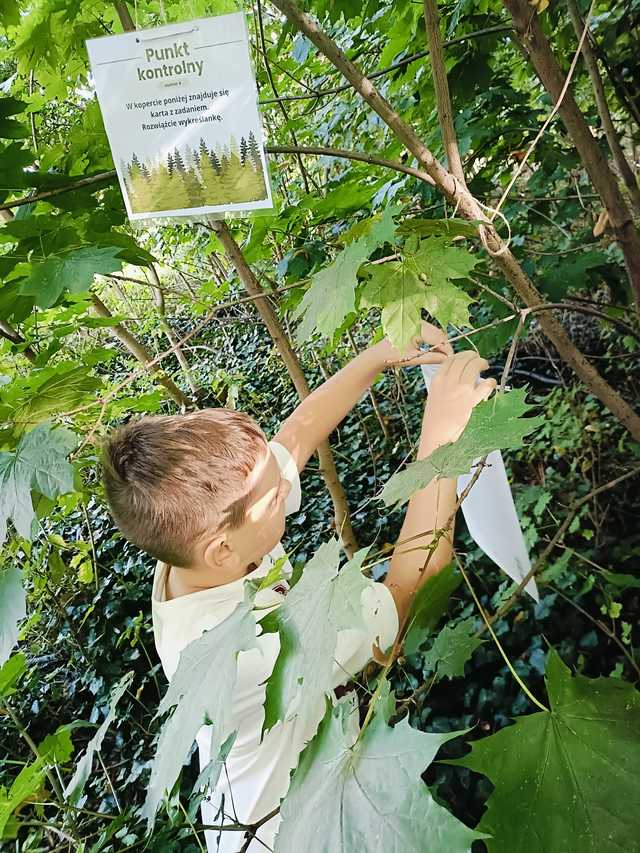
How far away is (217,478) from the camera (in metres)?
1.06

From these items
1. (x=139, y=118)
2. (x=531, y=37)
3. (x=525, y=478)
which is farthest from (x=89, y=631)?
(x=531, y=37)

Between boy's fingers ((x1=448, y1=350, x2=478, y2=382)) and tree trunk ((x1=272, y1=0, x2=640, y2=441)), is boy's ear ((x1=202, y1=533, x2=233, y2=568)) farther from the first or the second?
tree trunk ((x1=272, y1=0, x2=640, y2=441))

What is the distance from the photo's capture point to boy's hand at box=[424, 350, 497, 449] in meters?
1.08

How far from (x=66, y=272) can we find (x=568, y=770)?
108 cm

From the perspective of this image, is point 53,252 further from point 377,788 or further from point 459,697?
point 459,697

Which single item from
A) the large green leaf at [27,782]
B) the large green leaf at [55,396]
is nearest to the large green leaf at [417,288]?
the large green leaf at [55,396]

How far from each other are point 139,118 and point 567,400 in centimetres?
234

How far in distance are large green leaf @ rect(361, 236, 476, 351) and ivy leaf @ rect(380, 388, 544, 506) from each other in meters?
0.18

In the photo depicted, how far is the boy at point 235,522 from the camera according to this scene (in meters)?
1.05

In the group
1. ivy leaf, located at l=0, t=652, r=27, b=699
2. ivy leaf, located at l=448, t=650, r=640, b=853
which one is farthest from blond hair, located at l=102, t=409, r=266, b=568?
ivy leaf, located at l=0, t=652, r=27, b=699

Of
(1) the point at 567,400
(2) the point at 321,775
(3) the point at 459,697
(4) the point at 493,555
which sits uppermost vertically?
(2) the point at 321,775

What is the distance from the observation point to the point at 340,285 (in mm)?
877

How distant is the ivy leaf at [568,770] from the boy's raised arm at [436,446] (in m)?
0.33

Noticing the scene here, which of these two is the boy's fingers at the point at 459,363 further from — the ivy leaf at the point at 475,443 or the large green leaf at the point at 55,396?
the large green leaf at the point at 55,396
